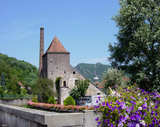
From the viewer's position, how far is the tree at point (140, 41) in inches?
822

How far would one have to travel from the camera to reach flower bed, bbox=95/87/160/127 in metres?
3.82

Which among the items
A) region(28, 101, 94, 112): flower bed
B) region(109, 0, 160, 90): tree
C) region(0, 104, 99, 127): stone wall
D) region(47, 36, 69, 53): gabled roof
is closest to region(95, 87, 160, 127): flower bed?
region(0, 104, 99, 127): stone wall

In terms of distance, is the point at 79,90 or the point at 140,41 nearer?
the point at 140,41

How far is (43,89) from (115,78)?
34305mm

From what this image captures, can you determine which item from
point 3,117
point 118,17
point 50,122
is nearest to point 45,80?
point 118,17

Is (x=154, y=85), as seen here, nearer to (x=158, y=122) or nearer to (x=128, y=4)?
(x=128, y=4)

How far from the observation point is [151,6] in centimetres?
2278

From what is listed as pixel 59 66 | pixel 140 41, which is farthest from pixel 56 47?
pixel 140 41

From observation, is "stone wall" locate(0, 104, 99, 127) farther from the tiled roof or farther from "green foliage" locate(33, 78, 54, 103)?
the tiled roof

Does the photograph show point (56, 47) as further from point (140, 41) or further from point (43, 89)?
point (140, 41)

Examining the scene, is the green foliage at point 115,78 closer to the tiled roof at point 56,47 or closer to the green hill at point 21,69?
the tiled roof at point 56,47

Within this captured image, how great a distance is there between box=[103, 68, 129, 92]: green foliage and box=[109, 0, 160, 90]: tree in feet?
2.61

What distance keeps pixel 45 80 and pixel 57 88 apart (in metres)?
5.58

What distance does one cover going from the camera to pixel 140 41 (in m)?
21.0
